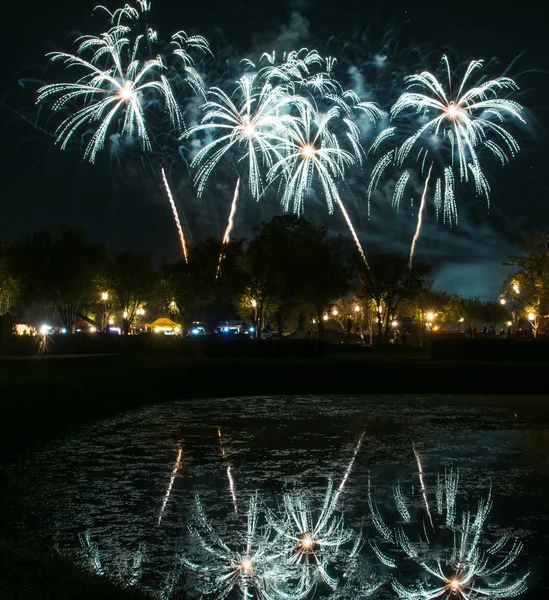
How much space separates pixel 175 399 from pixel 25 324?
5934cm

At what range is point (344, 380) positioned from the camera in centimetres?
3856

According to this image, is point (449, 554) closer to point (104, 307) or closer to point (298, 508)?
point (298, 508)

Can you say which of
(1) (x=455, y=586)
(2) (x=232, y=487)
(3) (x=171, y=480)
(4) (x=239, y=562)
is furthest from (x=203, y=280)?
(1) (x=455, y=586)

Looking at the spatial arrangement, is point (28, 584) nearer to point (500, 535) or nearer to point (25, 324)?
point (500, 535)

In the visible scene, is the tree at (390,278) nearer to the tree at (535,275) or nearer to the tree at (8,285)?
the tree at (535,275)

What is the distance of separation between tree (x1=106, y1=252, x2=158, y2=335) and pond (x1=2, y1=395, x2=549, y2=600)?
6188 cm

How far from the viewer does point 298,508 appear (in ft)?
41.4

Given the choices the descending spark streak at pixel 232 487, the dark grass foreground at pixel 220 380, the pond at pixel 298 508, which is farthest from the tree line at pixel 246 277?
the descending spark streak at pixel 232 487

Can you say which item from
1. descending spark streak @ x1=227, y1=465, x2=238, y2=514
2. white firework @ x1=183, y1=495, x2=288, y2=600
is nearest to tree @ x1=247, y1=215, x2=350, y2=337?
descending spark streak @ x1=227, y1=465, x2=238, y2=514

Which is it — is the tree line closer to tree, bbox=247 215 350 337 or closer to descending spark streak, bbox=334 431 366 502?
tree, bbox=247 215 350 337

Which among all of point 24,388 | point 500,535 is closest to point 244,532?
point 500,535

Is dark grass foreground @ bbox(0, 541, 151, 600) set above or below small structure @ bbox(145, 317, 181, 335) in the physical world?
below

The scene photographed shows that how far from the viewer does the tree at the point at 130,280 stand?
83188 mm

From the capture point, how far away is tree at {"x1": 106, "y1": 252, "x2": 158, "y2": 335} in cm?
8319
